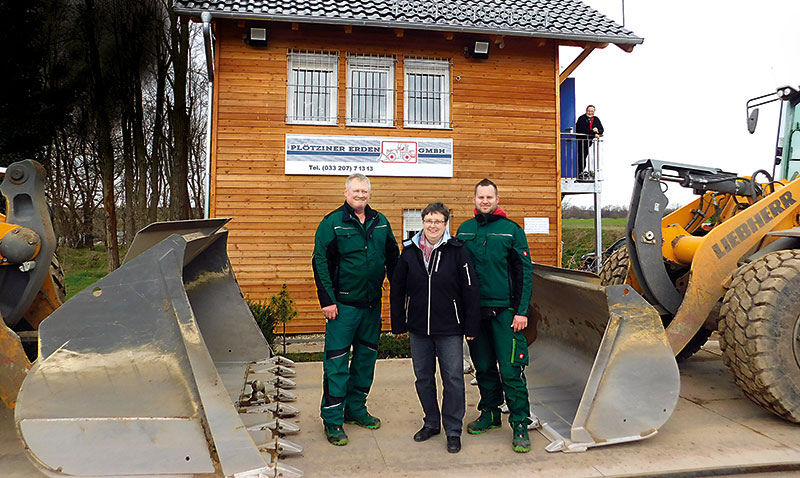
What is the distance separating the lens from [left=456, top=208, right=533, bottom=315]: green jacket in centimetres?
372

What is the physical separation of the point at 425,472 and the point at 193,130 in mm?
21347

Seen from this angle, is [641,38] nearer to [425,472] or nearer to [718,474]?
[718,474]

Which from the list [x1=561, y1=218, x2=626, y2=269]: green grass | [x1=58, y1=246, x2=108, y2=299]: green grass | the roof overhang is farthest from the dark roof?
[x1=561, y1=218, x2=626, y2=269]: green grass

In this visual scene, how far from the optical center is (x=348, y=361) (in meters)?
3.94

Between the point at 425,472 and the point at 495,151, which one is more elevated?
the point at 495,151

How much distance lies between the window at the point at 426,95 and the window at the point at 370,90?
1.00 feet

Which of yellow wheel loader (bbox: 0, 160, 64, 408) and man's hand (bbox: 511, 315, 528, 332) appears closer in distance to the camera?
man's hand (bbox: 511, 315, 528, 332)

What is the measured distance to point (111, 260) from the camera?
1519cm

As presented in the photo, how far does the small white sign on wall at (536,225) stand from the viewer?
370 inches

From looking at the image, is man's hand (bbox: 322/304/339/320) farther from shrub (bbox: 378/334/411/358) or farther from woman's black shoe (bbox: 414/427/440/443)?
shrub (bbox: 378/334/411/358)

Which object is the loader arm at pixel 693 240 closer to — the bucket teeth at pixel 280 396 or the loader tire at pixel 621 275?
the loader tire at pixel 621 275

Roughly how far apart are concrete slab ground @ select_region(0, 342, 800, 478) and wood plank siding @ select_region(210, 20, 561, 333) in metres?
4.49

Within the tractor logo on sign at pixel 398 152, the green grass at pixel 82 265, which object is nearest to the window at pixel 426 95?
the tractor logo on sign at pixel 398 152

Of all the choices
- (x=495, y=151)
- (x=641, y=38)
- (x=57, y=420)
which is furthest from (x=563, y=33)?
(x=57, y=420)
